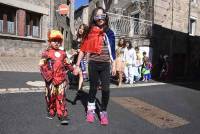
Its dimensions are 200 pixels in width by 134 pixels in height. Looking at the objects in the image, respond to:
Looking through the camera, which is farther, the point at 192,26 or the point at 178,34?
the point at 192,26

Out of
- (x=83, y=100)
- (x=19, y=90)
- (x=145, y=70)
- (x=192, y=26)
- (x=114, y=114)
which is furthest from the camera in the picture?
(x=192, y=26)

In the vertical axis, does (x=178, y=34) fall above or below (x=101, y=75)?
above

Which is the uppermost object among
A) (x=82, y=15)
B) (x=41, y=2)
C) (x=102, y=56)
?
(x=82, y=15)

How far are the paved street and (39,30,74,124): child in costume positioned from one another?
33 centimetres

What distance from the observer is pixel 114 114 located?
7348 millimetres

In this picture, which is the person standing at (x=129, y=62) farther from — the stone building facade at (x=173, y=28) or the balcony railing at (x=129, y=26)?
the balcony railing at (x=129, y=26)

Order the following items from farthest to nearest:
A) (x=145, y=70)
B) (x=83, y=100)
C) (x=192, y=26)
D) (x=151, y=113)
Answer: (x=192, y=26) < (x=145, y=70) < (x=83, y=100) < (x=151, y=113)

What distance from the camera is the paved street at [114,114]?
6.05m

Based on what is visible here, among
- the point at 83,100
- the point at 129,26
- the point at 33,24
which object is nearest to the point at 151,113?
the point at 83,100

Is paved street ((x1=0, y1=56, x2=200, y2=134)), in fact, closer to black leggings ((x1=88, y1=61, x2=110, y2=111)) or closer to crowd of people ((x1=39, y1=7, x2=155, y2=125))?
crowd of people ((x1=39, y1=7, x2=155, y2=125))

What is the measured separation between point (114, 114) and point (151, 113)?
0.97 m

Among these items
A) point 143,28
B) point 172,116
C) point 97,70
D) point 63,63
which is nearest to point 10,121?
point 63,63

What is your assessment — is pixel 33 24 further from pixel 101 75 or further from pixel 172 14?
pixel 101 75

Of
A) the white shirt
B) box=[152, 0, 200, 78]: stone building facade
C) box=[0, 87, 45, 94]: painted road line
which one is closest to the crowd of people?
box=[0, 87, 45, 94]: painted road line
